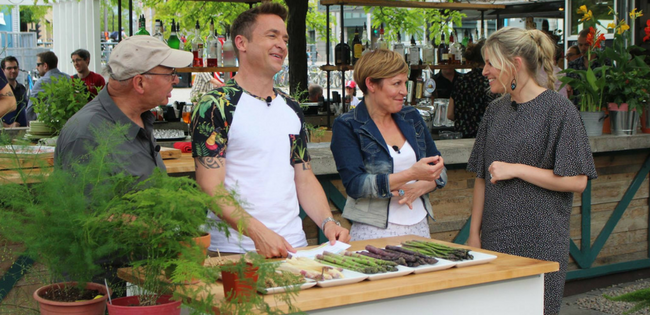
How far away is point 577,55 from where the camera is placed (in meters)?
→ 8.73

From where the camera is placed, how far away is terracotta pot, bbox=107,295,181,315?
173 centimetres

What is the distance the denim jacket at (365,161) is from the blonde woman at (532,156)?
34cm

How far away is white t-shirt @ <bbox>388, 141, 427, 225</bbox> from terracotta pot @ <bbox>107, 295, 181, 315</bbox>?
166 cm

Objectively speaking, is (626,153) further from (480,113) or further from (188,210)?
(188,210)

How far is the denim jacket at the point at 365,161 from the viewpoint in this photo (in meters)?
3.25

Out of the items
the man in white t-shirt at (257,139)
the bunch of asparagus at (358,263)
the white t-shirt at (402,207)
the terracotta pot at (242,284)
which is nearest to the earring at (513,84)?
the white t-shirt at (402,207)

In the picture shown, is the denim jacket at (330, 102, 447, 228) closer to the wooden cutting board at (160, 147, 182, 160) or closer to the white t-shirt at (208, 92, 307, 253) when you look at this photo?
the white t-shirt at (208, 92, 307, 253)

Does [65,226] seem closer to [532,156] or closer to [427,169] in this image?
[427,169]

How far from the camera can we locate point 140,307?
1.73m

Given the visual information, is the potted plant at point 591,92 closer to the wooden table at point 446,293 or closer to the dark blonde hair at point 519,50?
the dark blonde hair at point 519,50

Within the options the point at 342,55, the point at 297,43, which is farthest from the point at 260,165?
the point at 297,43

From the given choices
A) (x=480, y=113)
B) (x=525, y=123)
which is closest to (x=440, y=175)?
(x=525, y=123)

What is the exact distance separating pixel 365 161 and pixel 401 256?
0.89m

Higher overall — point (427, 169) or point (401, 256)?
point (427, 169)
